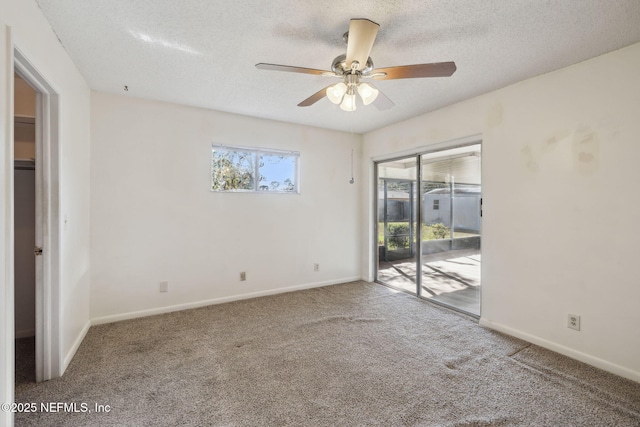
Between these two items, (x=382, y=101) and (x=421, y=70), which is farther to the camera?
(x=382, y=101)

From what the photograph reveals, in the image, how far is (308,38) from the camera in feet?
6.49

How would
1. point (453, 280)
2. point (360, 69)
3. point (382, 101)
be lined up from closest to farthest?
point (360, 69), point (382, 101), point (453, 280)

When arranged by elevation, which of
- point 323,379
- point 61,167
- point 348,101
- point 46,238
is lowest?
point 323,379

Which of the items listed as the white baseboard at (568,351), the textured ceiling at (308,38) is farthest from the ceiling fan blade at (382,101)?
the white baseboard at (568,351)

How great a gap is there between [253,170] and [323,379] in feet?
8.75

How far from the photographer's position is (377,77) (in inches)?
74.7

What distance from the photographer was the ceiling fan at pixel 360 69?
156 cm

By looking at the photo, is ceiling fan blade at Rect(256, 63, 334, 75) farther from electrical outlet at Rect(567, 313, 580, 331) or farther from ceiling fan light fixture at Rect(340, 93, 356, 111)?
electrical outlet at Rect(567, 313, 580, 331)

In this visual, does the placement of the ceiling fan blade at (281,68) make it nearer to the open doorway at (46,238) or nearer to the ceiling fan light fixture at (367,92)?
the ceiling fan light fixture at (367,92)

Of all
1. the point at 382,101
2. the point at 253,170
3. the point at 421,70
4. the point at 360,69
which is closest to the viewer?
the point at 421,70

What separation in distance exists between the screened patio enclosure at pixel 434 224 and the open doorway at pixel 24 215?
4.04 m

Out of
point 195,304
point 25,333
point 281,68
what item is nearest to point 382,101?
point 281,68

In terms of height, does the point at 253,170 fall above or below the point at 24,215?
above

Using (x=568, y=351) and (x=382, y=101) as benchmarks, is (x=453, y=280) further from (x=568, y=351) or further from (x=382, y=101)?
(x=382, y=101)
